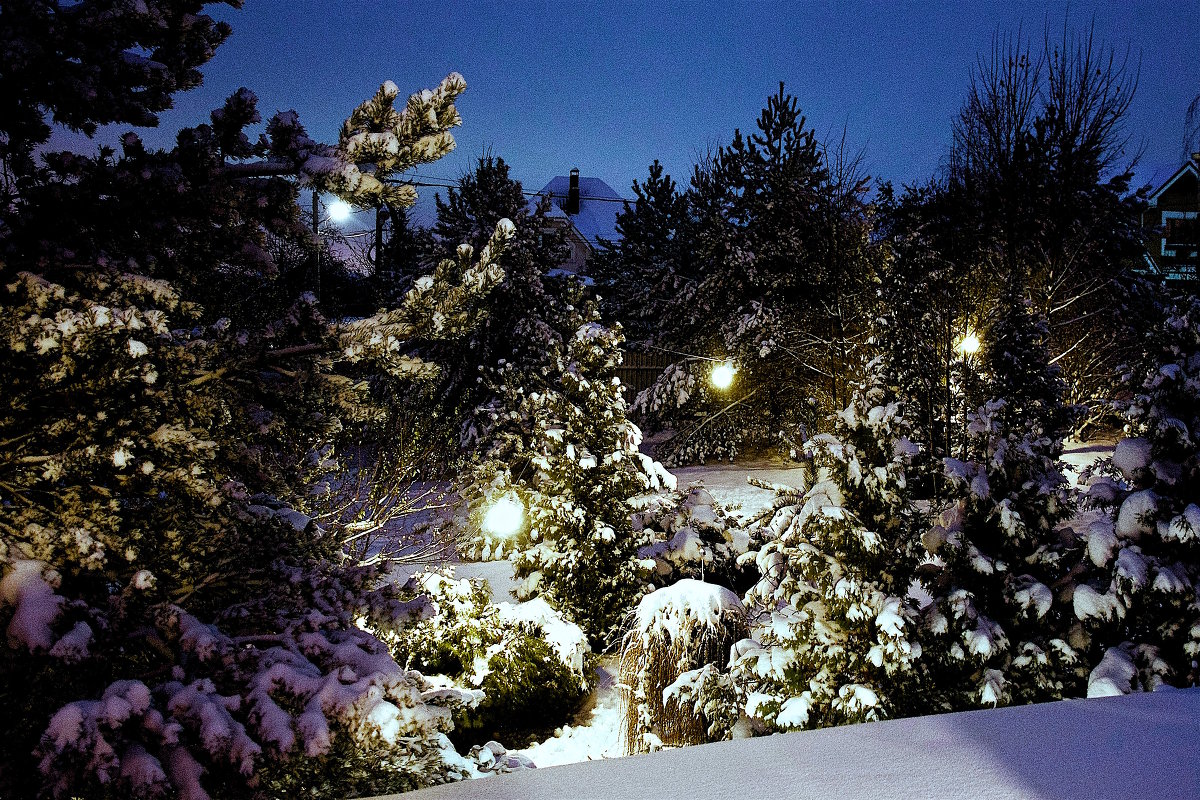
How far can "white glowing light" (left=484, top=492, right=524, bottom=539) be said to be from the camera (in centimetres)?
828

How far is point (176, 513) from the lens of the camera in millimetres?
2996

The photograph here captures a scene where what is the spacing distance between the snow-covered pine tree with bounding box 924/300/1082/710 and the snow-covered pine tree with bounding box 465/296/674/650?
365 centimetres

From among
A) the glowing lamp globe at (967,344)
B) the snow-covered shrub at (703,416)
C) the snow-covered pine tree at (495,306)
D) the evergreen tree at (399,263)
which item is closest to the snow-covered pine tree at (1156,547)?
the glowing lamp globe at (967,344)

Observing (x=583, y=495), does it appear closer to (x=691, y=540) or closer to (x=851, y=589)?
(x=691, y=540)

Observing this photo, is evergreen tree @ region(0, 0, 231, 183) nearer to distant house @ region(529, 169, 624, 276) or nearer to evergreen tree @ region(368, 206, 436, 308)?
evergreen tree @ region(368, 206, 436, 308)

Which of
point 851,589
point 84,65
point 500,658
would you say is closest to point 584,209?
point 500,658

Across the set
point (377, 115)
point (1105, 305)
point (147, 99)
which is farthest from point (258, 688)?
point (1105, 305)

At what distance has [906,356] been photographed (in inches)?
429

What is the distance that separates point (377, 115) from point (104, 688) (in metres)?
2.32

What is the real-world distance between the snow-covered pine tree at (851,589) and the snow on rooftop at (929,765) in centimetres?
90

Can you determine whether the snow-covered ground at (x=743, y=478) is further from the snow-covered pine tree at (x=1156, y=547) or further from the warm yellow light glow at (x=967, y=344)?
the snow-covered pine tree at (x=1156, y=547)

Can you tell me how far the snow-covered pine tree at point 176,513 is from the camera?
8.32 feet

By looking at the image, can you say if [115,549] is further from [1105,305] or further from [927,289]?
[1105,305]

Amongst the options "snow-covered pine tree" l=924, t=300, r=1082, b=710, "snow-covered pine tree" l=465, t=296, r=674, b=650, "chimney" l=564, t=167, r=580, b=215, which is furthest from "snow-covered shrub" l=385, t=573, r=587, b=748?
"chimney" l=564, t=167, r=580, b=215
